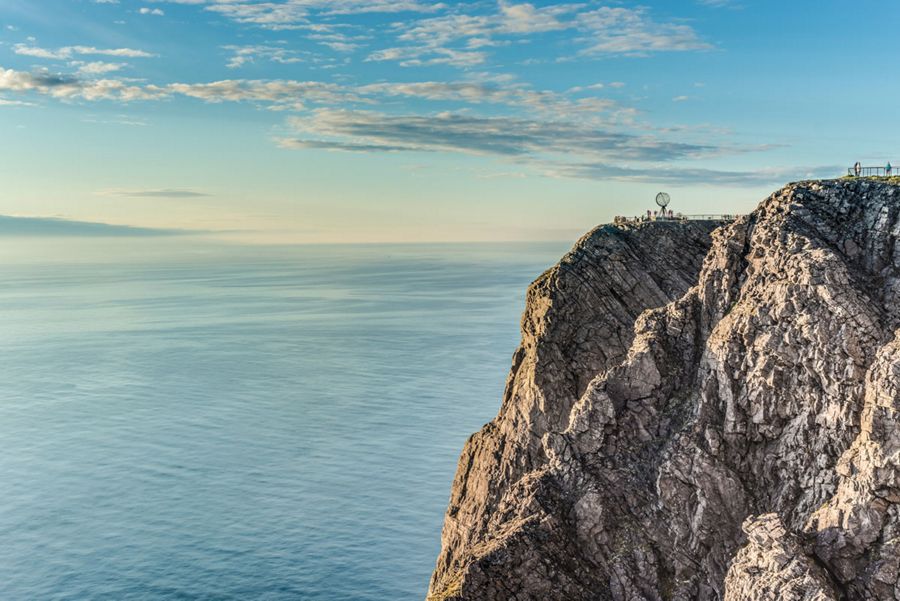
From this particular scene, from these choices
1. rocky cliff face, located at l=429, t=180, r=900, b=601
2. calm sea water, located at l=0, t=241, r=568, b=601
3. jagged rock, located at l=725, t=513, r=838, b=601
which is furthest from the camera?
calm sea water, located at l=0, t=241, r=568, b=601

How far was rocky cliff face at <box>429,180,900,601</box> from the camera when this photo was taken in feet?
124

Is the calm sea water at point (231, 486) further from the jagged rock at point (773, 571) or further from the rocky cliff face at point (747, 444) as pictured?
the jagged rock at point (773, 571)

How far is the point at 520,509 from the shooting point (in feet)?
154

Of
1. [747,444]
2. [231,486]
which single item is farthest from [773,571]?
[231,486]

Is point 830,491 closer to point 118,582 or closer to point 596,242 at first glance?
point 596,242

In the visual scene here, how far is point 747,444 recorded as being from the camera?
44.3 metres

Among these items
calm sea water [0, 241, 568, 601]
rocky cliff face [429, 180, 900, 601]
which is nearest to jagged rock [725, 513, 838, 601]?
rocky cliff face [429, 180, 900, 601]

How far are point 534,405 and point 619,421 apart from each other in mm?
15296

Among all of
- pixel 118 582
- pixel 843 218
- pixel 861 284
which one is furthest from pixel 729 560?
pixel 118 582

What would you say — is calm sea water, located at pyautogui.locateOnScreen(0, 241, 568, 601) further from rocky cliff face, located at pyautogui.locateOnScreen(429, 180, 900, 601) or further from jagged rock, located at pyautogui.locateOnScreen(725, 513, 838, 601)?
jagged rock, located at pyautogui.locateOnScreen(725, 513, 838, 601)

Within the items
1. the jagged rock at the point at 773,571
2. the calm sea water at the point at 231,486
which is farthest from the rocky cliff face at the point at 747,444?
the calm sea water at the point at 231,486

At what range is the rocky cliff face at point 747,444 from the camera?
37719mm

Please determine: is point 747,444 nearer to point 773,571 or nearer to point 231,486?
point 773,571

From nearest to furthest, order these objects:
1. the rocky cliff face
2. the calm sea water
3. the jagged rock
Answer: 1. the jagged rock
2. the rocky cliff face
3. the calm sea water
